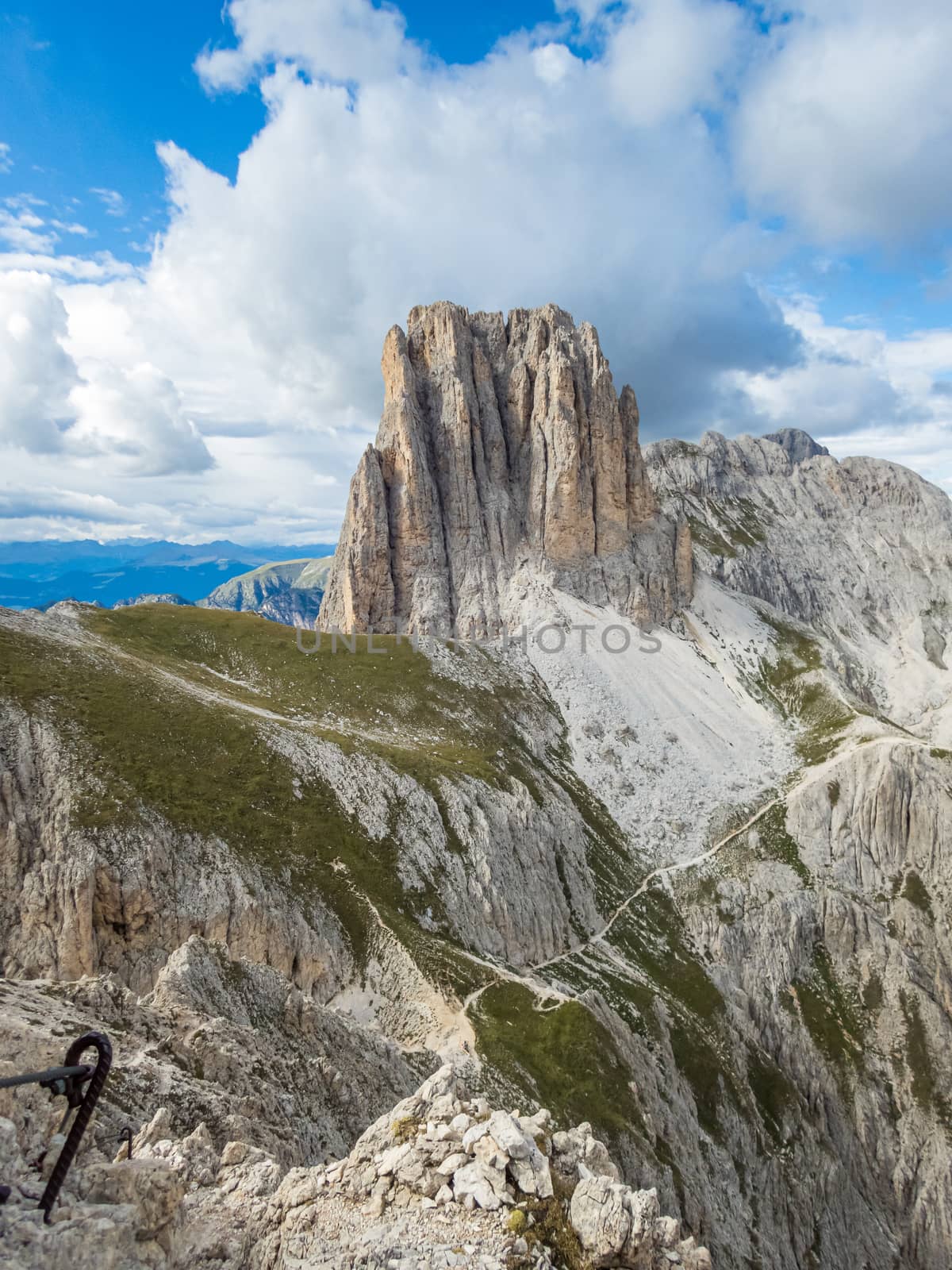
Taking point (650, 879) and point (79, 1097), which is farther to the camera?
point (650, 879)

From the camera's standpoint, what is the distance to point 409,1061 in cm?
3384

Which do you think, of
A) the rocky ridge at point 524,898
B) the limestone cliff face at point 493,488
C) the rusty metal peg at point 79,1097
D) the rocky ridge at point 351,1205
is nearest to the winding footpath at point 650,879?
the rocky ridge at point 524,898

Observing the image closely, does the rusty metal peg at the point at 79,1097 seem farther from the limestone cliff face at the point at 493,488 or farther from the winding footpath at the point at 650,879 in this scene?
the limestone cliff face at the point at 493,488

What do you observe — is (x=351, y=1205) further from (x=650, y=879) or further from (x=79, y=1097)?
(x=650, y=879)

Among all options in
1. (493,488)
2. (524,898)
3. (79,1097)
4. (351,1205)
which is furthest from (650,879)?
(493,488)

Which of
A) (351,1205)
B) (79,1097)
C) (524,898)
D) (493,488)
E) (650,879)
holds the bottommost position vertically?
(650,879)

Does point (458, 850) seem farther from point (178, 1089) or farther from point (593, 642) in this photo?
point (593, 642)

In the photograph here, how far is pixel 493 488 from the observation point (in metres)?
130

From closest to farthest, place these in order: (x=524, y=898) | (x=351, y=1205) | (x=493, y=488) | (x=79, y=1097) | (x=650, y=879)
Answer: (x=79, y=1097) → (x=351, y=1205) → (x=524, y=898) → (x=650, y=879) → (x=493, y=488)

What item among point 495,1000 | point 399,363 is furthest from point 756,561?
point 495,1000

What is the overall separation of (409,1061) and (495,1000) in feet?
36.7

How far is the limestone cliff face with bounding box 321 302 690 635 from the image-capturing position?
123 metres

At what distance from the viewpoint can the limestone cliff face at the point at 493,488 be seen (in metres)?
123

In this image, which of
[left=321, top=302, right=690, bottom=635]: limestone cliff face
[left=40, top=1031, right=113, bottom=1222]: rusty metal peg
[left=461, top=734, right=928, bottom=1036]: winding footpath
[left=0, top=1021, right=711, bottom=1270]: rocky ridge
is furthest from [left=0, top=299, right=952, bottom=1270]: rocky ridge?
[left=321, top=302, right=690, bottom=635]: limestone cliff face
